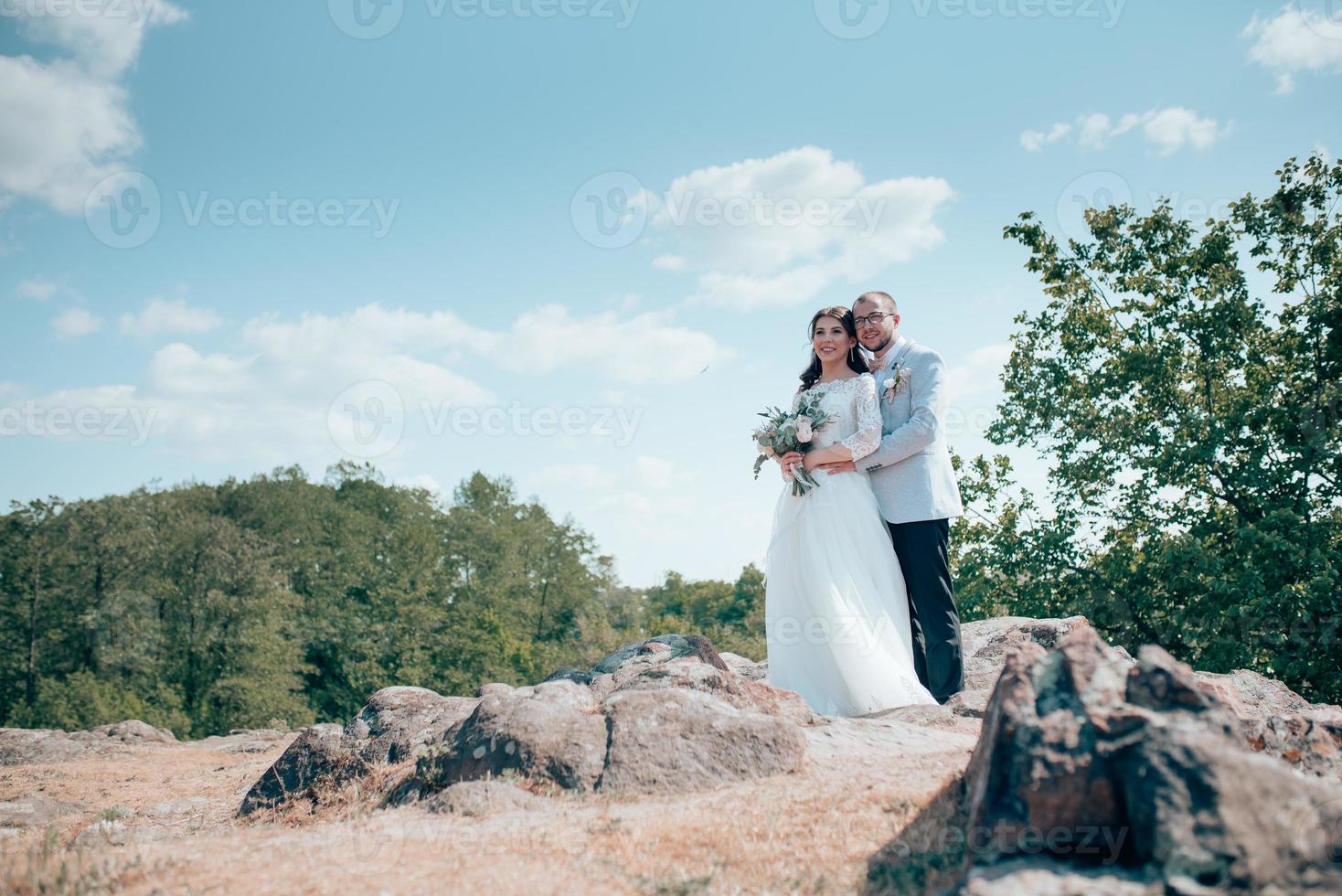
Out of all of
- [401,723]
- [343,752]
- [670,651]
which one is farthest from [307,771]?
[670,651]

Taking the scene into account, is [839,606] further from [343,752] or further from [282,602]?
[282,602]

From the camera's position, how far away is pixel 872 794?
517 centimetres

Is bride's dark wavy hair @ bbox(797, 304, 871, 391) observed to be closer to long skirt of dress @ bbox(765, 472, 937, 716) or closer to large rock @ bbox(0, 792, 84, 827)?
long skirt of dress @ bbox(765, 472, 937, 716)

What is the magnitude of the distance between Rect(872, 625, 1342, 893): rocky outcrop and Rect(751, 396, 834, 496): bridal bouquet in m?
4.15

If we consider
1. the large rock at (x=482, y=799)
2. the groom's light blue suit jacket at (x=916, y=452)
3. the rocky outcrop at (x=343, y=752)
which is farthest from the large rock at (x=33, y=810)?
Result: the groom's light blue suit jacket at (x=916, y=452)

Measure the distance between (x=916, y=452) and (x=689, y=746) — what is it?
12.5 ft

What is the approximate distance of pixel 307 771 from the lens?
25.4ft

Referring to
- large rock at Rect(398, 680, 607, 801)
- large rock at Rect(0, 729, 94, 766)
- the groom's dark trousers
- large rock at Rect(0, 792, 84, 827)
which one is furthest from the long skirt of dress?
large rock at Rect(0, 729, 94, 766)

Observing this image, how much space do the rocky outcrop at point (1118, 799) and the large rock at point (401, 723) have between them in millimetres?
4447

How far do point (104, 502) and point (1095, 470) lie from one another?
41293 mm

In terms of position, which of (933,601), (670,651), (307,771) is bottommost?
(307,771)

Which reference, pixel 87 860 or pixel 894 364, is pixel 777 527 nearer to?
pixel 894 364

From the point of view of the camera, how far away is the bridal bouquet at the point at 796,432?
8.48 metres

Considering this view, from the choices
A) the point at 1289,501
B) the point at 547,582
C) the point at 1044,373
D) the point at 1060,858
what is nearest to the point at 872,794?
the point at 1060,858
